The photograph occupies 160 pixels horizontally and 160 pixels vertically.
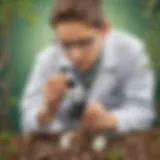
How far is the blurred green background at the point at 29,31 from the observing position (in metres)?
1.68

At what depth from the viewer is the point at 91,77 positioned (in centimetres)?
169

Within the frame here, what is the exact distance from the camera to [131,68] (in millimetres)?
1675

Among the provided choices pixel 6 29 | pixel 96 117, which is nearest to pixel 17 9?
pixel 6 29

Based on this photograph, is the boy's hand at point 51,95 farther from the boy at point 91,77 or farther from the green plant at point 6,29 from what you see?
the green plant at point 6,29

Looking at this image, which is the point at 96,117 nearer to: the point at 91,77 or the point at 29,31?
the point at 91,77

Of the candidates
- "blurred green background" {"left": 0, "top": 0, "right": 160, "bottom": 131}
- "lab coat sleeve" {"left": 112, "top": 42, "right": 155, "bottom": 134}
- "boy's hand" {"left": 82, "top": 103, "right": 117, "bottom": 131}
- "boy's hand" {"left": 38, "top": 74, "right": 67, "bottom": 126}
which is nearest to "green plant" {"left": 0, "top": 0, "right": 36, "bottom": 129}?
"blurred green background" {"left": 0, "top": 0, "right": 160, "bottom": 131}

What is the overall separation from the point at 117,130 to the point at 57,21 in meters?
0.42

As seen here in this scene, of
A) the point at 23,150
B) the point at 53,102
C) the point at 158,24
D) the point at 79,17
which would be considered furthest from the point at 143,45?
the point at 23,150

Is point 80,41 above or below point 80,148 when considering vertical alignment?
above

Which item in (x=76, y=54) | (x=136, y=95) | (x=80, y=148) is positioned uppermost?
(x=76, y=54)

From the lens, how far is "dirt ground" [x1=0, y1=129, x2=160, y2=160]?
1.65 m

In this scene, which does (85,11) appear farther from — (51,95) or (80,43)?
(51,95)

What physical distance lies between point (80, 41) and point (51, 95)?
21cm

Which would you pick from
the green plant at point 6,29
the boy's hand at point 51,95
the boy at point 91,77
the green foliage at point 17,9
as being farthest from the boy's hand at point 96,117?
the green foliage at point 17,9
